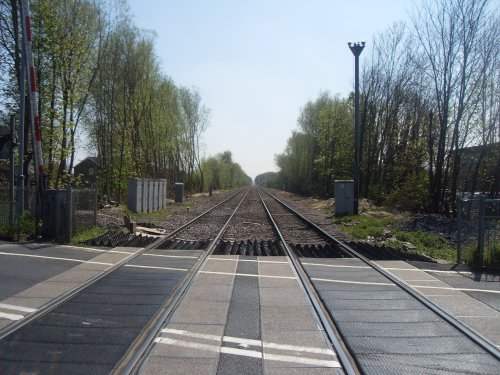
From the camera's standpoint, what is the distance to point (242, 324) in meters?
5.58

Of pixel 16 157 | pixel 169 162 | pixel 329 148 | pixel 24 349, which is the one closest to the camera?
pixel 24 349

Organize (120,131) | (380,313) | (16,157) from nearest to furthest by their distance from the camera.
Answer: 1. (380,313)
2. (16,157)
3. (120,131)

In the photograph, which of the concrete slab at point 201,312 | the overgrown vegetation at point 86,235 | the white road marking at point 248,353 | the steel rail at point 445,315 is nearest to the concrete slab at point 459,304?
the steel rail at point 445,315

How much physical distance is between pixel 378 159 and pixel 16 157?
2995 centimetres

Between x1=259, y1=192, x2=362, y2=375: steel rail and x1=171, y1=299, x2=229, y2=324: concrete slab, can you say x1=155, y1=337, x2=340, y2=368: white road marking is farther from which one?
x1=171, y1=299, x2=229, y2=324: concrete slab

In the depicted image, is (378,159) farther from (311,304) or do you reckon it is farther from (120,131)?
(311,304)

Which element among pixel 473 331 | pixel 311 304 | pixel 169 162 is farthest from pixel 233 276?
pixel 169 162

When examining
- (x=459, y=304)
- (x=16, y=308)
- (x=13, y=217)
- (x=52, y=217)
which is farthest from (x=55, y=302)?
(x=13, y=217)

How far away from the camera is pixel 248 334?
205 inches

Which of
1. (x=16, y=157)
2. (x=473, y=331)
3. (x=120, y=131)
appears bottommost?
(x=473, y=331)

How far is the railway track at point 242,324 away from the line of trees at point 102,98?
1082 cm

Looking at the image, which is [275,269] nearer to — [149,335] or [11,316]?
[149,335]

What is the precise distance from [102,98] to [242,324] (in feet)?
98.2

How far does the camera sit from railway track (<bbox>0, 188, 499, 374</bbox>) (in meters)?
4.43
